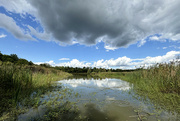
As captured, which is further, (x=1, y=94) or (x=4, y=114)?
(x=1, y=94)

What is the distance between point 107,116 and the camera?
2.91 m

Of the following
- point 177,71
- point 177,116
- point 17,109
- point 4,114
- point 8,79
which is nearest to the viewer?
point 4,114

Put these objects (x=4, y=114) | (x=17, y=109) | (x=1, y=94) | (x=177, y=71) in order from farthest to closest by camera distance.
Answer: (x=177, y=71) < (x=1, y=94) < (x=17, y=109) < (x=4, y=114)

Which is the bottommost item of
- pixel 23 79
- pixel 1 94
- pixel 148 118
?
pixel 148 118

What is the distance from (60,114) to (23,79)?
172 inches

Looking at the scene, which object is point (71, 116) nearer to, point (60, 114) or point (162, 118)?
point (60, 114)

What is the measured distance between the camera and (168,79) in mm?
5348

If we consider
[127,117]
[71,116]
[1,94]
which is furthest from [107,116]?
[1,94]

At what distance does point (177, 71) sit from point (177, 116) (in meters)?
3.73

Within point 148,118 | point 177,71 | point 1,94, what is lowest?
point 148,118

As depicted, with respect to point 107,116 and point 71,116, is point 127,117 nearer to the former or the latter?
point 107,116

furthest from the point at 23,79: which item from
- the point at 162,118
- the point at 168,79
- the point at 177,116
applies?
the point at 168,79

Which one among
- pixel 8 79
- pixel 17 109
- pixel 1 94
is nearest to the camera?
pixel 17 109

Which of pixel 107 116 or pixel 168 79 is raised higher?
pixel 168 79
